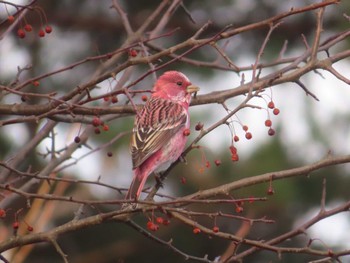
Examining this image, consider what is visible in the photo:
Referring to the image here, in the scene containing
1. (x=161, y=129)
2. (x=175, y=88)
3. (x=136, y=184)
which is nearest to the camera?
(x=136, y=184)

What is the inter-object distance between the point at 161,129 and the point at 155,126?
7cm

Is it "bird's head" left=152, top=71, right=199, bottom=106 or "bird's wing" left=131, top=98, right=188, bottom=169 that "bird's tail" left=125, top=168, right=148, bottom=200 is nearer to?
"bird's wing" left=131, top=98, right=188, bottom=169

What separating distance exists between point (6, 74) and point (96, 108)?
949 centimetres

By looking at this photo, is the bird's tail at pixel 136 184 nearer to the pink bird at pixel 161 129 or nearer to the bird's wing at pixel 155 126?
the pink bird at pixel 161 129

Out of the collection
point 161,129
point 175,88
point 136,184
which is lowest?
point 136,184

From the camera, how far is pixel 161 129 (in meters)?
9.69

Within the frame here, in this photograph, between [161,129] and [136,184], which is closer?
[136,184]

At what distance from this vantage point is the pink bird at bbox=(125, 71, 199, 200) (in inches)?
359

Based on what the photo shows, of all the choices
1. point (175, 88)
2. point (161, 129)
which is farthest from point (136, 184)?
point (175, 88)

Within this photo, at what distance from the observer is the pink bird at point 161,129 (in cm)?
912

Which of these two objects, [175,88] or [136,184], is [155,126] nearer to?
[175,88]

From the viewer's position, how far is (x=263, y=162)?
15.4 m

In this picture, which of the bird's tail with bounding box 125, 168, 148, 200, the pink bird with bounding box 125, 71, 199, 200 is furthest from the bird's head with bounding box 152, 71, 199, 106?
the bird's tail with bounding box 125, 168, 148, 200

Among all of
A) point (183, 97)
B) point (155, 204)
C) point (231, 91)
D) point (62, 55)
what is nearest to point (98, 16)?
point (62, 55)
